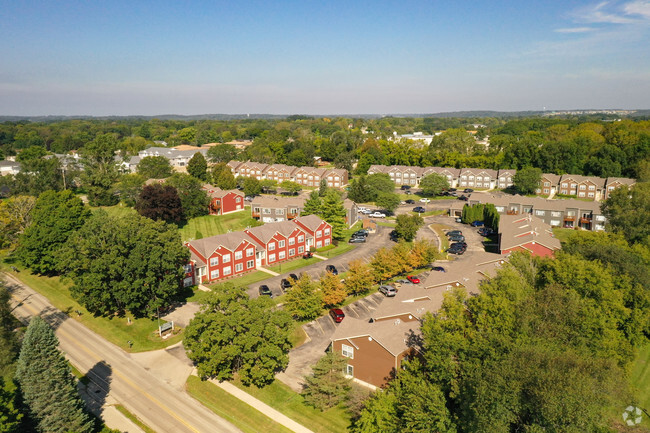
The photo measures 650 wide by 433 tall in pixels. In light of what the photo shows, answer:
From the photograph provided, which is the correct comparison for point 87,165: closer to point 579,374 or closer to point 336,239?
point 336,239

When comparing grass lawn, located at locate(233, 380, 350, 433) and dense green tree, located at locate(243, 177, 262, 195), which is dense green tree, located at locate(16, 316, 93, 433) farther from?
dense green tree, located at locate(243, 177, 262, 195)

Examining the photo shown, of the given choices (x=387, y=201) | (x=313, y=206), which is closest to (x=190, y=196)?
(x=313, y=206)

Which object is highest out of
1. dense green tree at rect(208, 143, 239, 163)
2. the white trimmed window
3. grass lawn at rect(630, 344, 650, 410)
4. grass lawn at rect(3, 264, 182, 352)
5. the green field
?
dense green tree at rect(208, 143, 239, 163)

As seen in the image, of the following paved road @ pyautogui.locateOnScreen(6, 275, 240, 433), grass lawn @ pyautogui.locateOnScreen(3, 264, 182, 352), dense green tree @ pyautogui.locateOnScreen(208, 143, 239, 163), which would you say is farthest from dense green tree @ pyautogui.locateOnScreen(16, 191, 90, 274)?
dense green tree @ pyautogui.locateOnScreen(208, 143, 239, 163)

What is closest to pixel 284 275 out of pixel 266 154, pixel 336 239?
pixel 336 239

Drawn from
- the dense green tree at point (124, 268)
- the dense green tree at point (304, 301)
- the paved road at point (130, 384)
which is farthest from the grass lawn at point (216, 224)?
the dense green tree at point (304, 301)

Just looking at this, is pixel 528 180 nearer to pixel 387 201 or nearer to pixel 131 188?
pixel 387 201

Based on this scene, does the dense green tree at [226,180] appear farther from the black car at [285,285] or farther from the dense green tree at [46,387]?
the dense green tree at [46,387]
